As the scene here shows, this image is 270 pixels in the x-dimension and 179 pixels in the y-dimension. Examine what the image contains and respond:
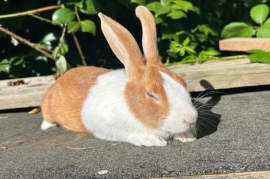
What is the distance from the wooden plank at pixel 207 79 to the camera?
4.37 meters

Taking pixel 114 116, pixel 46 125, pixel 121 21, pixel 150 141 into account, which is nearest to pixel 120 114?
pixel 114 116

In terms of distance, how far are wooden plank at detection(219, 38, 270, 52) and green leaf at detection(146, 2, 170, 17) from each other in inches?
22.4

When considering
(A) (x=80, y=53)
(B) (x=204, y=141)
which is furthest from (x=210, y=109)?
(A) (x=80, y=53)

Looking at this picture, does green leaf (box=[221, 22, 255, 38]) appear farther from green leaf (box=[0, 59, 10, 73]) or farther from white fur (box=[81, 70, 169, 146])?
green leaf (box=[0, 59, 10, 73])

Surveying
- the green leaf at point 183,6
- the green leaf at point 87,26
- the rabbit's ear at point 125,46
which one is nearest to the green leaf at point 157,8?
the green leaf at point 183,6

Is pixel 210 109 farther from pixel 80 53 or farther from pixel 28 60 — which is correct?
pixel 28 60

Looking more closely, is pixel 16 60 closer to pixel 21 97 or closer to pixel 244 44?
pixel 21 97

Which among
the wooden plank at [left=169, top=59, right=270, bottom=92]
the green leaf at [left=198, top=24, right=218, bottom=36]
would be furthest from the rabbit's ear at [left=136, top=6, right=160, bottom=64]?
the green leaf at [left=198, top=24, right=218, bottom=36]

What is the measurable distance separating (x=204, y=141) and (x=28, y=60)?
2454mm

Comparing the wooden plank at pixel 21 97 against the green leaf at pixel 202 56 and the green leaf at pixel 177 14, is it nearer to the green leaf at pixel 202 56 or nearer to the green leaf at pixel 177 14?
the green leaf at pixel 177 14

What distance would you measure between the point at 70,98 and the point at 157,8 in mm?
→ 1241

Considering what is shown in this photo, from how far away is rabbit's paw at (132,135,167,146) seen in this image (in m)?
3.32

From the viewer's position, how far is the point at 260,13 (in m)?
4.80

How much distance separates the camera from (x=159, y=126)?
10.8ft
